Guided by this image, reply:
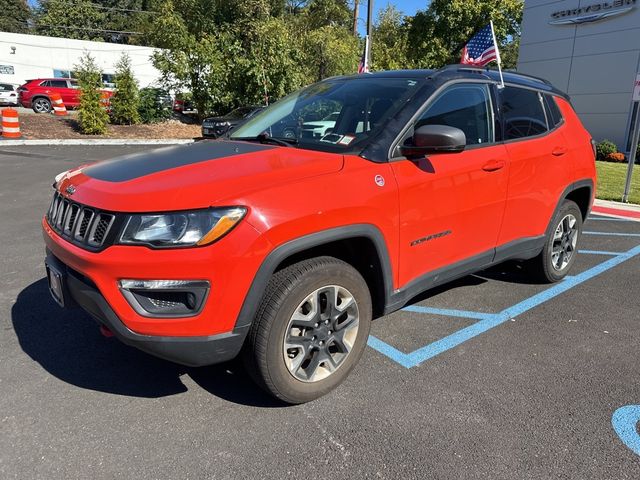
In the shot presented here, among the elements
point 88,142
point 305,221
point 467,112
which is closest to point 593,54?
point 88,142

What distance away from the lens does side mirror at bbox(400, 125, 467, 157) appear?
2863mm

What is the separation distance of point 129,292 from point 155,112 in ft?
73.1

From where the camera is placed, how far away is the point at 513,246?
3.92m

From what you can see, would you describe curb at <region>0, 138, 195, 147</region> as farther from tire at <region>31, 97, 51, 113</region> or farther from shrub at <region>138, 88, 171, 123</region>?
tire at <region>31, 97, 51, 113</region>

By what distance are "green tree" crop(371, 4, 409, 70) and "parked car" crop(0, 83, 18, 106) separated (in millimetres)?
19477

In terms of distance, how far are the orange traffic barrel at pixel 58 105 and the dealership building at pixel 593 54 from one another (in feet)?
71.6

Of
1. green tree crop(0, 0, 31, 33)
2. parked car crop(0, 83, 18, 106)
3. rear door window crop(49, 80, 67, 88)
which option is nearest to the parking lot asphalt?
rear door window crop(49, 80, 67, 88)

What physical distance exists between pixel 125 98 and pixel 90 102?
2.56 metres

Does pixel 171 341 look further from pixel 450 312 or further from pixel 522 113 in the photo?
pixel 522 113

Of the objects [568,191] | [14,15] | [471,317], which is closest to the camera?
[471,317]

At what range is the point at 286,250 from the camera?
2.38 m

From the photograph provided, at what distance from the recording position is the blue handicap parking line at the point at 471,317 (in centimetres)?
335

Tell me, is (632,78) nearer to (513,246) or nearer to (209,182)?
(513,246)

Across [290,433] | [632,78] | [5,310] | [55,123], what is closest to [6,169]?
[5,310]
